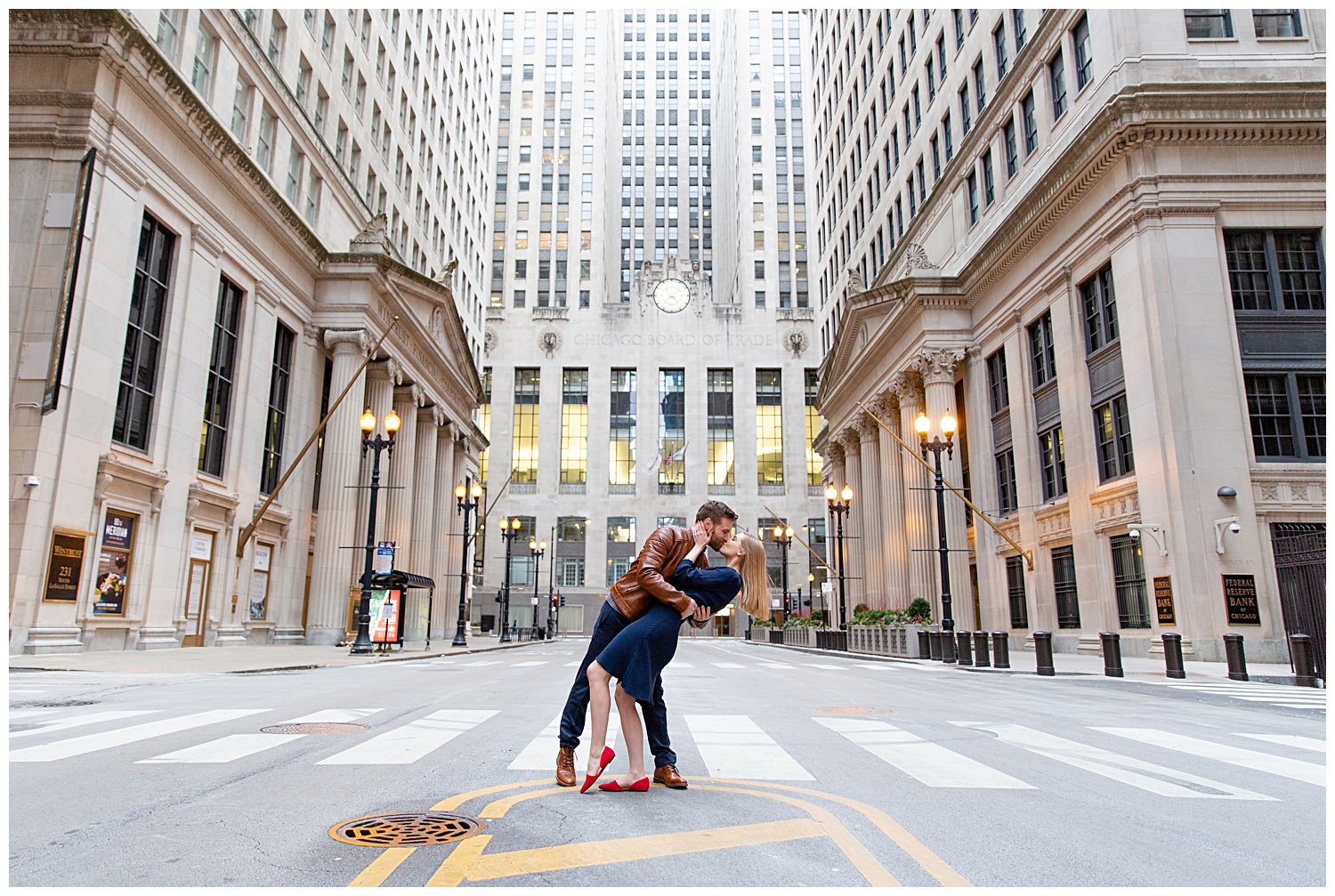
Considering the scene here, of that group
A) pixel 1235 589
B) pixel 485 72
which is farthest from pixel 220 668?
pixel 485 72

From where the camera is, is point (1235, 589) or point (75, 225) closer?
point (75, 225)

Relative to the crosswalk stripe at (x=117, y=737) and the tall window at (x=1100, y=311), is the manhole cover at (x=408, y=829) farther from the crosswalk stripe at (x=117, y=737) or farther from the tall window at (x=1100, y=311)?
the tall window at (x=1100, y=311)

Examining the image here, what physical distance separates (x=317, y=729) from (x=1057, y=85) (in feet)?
110

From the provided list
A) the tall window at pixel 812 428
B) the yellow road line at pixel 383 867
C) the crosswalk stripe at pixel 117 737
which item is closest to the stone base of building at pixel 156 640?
the crosswalk stripe at pixel 117 737

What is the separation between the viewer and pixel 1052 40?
3050 centimetres

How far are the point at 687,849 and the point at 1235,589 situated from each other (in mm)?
24253

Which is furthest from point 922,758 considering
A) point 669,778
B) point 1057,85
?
point 1057,85

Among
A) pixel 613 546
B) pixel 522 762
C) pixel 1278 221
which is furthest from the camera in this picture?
pixel 613 546

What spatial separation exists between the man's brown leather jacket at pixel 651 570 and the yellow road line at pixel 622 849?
1.25 m

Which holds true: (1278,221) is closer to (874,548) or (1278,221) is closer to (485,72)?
(874,548)

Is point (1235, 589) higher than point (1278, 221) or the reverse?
the reverse

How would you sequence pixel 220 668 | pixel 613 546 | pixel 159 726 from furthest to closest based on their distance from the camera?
pixel 613 546
pixel 220 668
pixel 159 726

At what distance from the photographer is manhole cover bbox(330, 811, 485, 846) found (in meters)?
3.94

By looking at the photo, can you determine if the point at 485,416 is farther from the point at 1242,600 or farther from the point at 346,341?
the point at 1242,600
